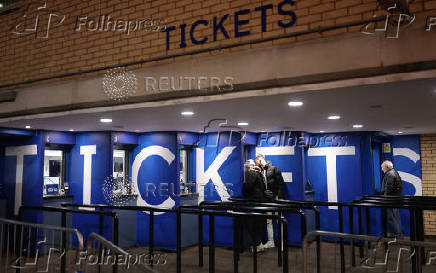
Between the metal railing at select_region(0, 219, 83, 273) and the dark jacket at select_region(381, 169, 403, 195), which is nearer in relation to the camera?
the metal railing at select_region(0, 219, 83, 273)

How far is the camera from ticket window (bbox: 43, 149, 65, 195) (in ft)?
28.3

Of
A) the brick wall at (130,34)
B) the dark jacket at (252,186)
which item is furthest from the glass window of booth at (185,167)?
the brick wall at (130,34)

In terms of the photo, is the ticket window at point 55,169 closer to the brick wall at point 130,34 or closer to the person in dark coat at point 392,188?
the brick wall at point 130,34

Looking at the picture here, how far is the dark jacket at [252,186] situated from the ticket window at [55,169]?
416cm

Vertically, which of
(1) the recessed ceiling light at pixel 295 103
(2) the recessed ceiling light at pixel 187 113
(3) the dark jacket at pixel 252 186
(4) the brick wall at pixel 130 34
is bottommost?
(3) the dark jacket at pixel 252 186

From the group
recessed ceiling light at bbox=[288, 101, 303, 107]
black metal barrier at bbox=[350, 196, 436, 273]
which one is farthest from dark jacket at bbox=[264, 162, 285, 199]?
recessed ceiling light at bbox=[288, 101, 303, 107]

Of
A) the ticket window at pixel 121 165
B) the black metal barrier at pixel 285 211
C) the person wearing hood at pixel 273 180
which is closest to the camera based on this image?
the black metal barrier at pixel 285 211

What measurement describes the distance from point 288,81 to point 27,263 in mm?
5836

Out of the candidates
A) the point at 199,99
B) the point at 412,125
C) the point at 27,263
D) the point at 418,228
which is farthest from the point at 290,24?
the point at 27,263

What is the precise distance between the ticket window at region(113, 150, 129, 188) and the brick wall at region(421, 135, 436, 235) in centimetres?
787

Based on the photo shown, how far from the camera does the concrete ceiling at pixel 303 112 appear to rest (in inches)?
178

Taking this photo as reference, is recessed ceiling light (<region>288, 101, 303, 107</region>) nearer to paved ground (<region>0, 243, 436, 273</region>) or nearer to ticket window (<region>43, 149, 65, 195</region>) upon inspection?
paved ground (<region>0, 243, 436, 273</region>)

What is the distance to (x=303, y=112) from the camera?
19.8 feet

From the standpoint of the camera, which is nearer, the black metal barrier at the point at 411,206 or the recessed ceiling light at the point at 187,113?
the black metal barrier at the point at 411,206
